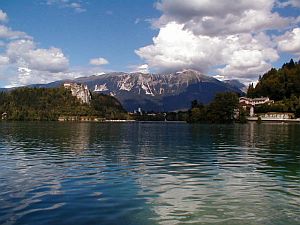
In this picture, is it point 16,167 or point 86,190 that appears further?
point 16,167

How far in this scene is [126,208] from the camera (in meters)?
20.7

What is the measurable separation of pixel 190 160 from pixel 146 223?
84.2 feet

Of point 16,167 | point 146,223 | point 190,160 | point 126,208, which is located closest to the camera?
point 146,223

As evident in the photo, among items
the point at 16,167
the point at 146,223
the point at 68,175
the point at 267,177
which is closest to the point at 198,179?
the point at 267,177

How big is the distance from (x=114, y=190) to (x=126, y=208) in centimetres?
493

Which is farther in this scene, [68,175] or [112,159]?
[112,159]

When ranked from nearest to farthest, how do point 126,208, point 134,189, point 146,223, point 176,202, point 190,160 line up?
point 146,223
point 126,208
point 176,202
point 134,189
point 190,160

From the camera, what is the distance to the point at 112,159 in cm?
4338

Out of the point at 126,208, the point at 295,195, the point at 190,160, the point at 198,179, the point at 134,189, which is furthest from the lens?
the point at 190,160

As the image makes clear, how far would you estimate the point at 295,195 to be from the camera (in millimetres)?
24281

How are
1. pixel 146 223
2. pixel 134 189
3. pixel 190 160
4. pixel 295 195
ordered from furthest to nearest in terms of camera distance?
pixel 190 160, pixel 134 189, pixel 295 195, pixel 146 223

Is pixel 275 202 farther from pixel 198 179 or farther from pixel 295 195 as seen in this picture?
pixel 198 179

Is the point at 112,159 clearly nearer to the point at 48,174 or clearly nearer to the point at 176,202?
the point at 48,174

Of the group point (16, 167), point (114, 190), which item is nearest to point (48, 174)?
point (16, 167)
